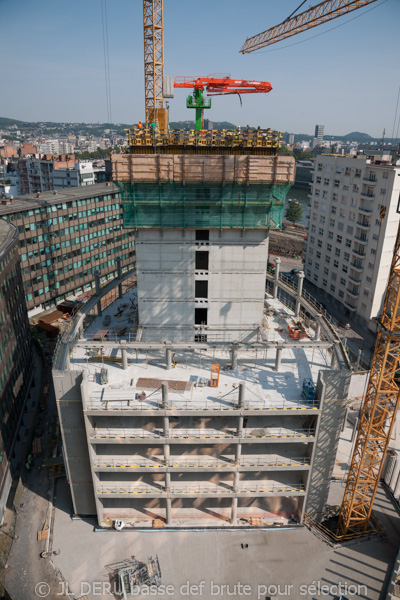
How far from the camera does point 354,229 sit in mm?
65625

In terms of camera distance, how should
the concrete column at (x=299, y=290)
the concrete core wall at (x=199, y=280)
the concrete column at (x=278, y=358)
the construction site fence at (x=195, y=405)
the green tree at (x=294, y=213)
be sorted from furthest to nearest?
the green tree at (x=294, y=213) < the concrete column at (x=299, y=290) < the concrete core wall at (x=199, y=280) < the concrete column at (x=278, y=358) < the construction site fence at (x=195, y=405)

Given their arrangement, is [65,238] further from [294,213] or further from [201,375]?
[294,213]

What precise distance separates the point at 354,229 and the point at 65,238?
5074 cm

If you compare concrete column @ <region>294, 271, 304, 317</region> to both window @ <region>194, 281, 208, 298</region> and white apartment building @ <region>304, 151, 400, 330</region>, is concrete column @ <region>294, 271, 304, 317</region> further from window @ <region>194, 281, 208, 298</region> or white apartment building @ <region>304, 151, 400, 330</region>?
white apartment building @ <region>304, 151, 400, 330</region>

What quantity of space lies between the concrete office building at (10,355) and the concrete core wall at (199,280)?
15.9 metres

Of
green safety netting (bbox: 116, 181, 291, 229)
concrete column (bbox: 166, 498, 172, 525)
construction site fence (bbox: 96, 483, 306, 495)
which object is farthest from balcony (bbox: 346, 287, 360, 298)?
concrete column (bbox: 166, 498, 172, 525)

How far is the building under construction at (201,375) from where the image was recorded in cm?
2873

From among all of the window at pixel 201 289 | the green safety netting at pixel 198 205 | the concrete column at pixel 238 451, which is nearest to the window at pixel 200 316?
the window at pixel 201 289

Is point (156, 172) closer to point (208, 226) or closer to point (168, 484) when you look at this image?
point (208, 226)

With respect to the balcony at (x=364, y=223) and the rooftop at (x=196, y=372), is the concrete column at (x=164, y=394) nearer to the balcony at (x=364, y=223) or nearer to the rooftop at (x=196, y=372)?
the rooftop at (x=196, y=372)

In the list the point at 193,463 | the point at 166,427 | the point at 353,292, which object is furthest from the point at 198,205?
the point at 353,292

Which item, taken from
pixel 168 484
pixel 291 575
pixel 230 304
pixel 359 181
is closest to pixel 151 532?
pixel 168 484

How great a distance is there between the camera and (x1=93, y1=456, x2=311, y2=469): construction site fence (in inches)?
1172

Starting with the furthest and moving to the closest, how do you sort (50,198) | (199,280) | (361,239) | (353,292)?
(50,198)
(353,292)
(361,239)
(199,280)
